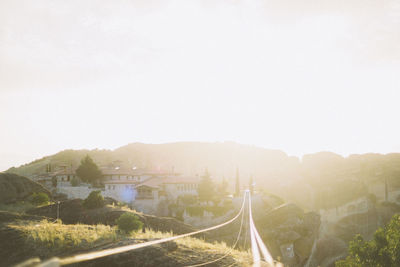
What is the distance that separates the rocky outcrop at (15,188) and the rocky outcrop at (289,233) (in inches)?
1416

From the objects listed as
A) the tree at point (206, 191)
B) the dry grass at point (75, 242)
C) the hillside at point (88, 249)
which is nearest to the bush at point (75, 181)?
the tree at point (206, 191)

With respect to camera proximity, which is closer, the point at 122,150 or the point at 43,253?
the point at 43,253

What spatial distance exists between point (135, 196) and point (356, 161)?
97155 mm

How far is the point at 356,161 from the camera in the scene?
359ft

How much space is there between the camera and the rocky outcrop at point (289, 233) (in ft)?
144

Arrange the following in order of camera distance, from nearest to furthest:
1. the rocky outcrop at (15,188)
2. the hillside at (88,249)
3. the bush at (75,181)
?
the hillside at (88,249), the rocky outcrop at (15,188), the bush at (75,181)

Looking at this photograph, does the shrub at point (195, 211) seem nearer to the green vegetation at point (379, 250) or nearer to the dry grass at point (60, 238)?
the green vegetation at point (379, 250)

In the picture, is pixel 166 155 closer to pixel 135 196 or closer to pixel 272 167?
pixel 272 167

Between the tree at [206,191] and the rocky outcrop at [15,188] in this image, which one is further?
the tree at [206,191]

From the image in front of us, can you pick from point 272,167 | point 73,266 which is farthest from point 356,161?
point 73,266

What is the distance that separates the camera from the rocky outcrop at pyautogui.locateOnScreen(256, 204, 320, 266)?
144ft

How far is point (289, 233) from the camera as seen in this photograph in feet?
154

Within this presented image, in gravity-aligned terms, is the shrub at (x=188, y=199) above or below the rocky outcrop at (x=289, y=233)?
above

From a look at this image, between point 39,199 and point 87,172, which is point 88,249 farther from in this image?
point 87,172
